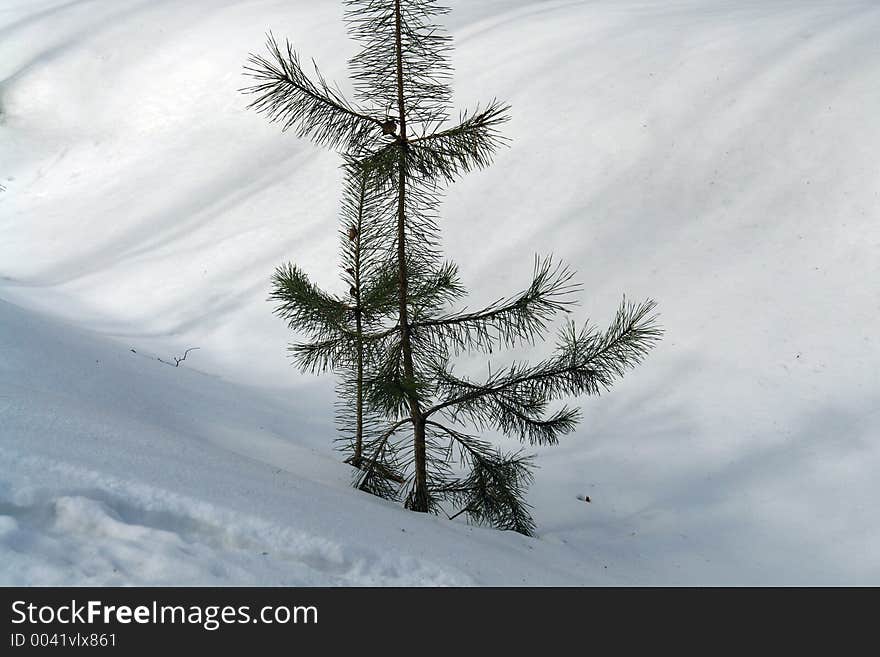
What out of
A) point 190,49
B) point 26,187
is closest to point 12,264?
point 26,187

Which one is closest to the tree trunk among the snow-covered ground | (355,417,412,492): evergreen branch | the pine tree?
the pine tree

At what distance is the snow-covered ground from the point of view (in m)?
2.00

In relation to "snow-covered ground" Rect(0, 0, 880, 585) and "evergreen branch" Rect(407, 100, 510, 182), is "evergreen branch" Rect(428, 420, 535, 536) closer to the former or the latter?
"snow-covered ground" Rect(0, 0, 880, 585)

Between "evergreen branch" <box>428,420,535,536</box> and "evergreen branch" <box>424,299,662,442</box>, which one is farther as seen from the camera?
"evergreen branch" <box>428,420,535,536</box>

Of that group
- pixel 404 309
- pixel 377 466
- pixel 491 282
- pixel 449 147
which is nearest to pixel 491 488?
pixel 377 466

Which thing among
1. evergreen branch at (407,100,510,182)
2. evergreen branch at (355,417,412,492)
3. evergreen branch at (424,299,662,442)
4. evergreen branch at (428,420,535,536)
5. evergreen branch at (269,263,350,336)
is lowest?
evergreen branch at (428,420,535,536)

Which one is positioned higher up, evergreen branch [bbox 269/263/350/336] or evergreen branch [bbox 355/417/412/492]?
evergreen branch [bbox 269/263/350/336]

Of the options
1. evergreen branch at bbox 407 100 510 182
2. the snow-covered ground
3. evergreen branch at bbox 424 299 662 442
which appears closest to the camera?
the snow-covered ground

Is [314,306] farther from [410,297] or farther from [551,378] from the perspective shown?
[551,378]

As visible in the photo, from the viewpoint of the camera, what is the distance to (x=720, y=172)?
5.97 meters

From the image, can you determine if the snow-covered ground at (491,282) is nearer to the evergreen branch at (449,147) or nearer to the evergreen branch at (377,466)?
the evergreen branch at (377,466)

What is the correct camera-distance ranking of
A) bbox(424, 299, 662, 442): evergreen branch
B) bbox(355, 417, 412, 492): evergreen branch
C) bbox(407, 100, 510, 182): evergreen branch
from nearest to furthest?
bbox(407, 100, 510, 182): evergreen branch, bbox(424, 299, 662, 442): evergreen branch, bbox(355, 417, 412, 492): evergreen branch

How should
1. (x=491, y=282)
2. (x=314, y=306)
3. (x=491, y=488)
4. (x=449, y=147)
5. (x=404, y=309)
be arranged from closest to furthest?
(x=449, y=147) < (x=404, y=309) < (x=314, y=306) < (x=491, y=488) < (x=491, y=282)

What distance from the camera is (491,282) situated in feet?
19.1
